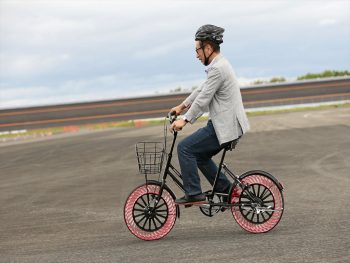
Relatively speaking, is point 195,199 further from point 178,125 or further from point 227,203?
point 178,125

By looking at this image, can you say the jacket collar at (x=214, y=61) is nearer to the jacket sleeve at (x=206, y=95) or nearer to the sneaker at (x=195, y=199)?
the jacket sleeve at (x=206, y=95)

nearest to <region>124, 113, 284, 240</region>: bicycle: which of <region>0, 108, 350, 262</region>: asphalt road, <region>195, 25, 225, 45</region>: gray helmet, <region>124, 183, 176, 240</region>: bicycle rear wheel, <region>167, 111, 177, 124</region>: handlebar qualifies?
<region>124, 183, 176, 240</region>: bicycle rear wheel

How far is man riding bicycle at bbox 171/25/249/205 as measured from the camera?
20.3ft

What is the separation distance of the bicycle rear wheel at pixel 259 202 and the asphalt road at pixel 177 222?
132 millimetres

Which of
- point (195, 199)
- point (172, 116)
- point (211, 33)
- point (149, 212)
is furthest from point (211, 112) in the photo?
point (149, 212)

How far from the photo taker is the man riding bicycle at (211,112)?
20.3 ft

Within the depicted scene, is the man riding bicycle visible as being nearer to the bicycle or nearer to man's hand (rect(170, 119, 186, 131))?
man's hand (rect(170, 119, 186, 131))

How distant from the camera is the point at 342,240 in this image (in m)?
5.96

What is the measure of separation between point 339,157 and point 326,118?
1084 centimetres

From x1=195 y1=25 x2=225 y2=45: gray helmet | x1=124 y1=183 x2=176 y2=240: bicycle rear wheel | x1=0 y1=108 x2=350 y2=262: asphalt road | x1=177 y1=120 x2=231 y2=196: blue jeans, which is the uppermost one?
x1=195 y1=25 x2=225 y2=45: gray helmet

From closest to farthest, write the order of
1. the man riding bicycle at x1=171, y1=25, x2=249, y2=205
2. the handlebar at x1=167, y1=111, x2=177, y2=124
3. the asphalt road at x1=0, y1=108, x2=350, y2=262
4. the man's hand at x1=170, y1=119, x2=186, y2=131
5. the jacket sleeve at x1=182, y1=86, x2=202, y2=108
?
the asphalt road at x1=0, y1=108, x2=350, y2=262 → the man's hand at x1=170, y1=119, x2=186, y2=131 → the man riding bicycle at x1=171, y1=25, x2=249, y2=205 → the handlebar at x1=167, y1=111, x2=177, y2=124 → the jacket sleeve at x1=182, y1=86, x2=202, y2=108

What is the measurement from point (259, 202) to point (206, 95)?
1262 millimetres

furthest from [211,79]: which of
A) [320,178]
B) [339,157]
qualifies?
[339,157]

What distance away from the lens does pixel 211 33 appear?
620 centimetres
